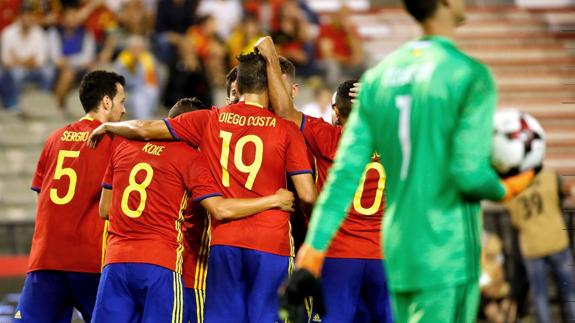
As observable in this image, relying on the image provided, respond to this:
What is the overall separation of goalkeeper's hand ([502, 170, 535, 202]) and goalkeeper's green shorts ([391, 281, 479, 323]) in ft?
1.21

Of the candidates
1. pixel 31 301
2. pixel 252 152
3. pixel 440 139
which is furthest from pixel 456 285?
pixel 31 301

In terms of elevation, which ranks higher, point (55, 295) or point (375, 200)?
point (375, 200)

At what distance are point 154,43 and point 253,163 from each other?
404 inches

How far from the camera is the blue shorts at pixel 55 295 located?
26.5ft

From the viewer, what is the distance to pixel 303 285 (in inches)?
175

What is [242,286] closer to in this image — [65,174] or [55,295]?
[55,295]

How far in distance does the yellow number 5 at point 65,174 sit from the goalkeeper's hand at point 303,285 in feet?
12.8

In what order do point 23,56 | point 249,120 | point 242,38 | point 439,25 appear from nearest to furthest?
point 439,25, point 249,120, point 242,38, point 23,56

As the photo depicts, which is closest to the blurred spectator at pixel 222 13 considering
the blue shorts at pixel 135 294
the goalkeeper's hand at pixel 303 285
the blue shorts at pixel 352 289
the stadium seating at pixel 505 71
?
the stadium seating at pixel 505 71

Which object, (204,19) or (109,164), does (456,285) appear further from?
(204,19)

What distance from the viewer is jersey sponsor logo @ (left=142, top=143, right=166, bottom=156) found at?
7531 millimetres

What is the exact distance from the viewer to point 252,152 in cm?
730

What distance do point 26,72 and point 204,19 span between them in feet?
9.21

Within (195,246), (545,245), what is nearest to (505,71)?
(545,245)
